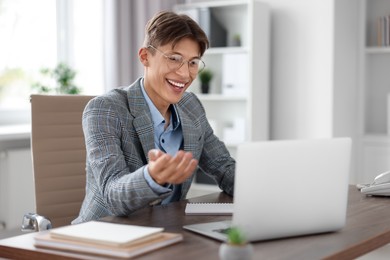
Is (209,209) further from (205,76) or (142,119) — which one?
(205,76)

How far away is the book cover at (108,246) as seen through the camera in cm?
133

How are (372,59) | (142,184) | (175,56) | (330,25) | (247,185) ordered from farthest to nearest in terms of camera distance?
(372,59) → (330,25) → (175,56) → (142,184) → (247,185)

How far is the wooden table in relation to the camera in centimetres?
139

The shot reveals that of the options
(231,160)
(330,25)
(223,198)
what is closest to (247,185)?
(223,198)

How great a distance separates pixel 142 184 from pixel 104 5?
3266mm

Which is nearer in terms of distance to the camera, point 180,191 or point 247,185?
point 247,185

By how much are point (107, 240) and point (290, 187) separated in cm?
43

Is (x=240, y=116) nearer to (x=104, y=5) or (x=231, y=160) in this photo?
(x=104, y=5)

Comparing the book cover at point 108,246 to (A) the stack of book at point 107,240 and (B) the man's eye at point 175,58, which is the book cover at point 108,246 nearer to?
(A) the stack of book at point 107,240

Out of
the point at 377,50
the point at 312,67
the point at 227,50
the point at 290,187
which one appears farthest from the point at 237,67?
the point at 290,187

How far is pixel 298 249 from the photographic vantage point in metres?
1.44

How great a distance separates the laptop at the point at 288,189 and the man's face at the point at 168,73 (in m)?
0.58

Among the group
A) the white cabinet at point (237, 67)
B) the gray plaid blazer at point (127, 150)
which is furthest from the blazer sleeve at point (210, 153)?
the white cabinet at point (237, 67)

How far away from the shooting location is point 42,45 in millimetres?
4652
